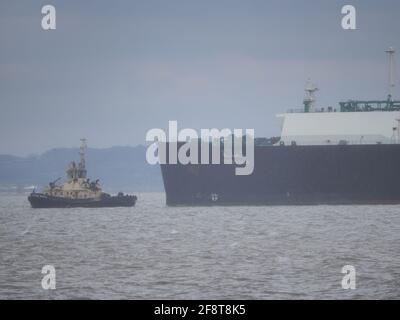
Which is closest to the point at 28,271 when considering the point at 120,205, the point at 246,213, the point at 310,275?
the point at 310,275

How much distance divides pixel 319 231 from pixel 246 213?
19.4 m

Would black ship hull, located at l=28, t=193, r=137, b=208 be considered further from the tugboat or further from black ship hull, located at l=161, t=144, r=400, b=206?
black ship hull, located at l=161, t=144, r=400, b=206

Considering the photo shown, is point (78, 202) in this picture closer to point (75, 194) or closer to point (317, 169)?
point (75, 194)

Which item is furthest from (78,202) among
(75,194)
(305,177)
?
(305,177)

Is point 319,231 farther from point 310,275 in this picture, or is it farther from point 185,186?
point 185,186

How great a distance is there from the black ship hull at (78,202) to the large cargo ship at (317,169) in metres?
8.23

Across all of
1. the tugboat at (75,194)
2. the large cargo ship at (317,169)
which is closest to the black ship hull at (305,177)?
the large cargo ship at (317,169)

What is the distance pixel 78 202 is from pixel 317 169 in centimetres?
2057

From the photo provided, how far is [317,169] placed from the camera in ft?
232

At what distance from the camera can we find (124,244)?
135 feet

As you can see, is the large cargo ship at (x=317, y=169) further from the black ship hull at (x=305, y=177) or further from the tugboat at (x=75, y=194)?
the tugboat at (x=75, y=194)

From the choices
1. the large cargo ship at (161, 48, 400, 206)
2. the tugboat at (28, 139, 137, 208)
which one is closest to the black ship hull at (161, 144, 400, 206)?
the large cargo ship at (161, 48, 400, 206)

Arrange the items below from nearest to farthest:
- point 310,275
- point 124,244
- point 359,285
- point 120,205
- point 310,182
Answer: point 359,285 < point 310,275 < point 124,244 < point 310,182 < point 120,205
